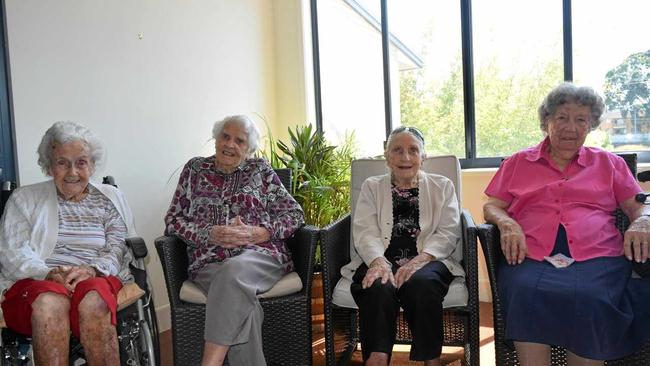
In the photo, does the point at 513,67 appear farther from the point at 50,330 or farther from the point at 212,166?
the point at 50,330

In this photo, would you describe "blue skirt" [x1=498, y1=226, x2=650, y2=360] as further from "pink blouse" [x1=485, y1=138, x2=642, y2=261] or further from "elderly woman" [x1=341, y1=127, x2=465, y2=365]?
"elderly woman" [x1=341, y1=127, x2=465, y2=365]

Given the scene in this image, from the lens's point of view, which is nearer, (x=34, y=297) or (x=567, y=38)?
(x=34, y=297)

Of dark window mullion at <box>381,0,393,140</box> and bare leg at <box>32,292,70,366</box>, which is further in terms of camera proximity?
dark window mullion at <box>381,0,393,140</box>

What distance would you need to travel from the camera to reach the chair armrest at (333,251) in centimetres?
220

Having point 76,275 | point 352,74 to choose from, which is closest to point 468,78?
point 352,74

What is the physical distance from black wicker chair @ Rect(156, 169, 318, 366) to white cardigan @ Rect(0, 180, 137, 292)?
187 millimetres

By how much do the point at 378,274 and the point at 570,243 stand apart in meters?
0.74

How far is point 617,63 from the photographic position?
3271mm

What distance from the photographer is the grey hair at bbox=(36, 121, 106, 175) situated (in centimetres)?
218

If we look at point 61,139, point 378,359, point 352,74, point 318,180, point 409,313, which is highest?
point 352,74

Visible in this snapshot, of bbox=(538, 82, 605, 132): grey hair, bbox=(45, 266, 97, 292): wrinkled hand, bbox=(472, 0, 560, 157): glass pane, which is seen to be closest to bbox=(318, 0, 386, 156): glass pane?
bbox=(472, 0, 560, 157): glass pane

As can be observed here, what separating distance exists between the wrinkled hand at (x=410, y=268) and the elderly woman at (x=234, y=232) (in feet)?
1.71

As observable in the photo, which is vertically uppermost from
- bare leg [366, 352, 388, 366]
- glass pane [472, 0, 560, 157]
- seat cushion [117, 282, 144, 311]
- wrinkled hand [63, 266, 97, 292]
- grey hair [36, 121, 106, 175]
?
glass pane [472, 0, 560, 157]

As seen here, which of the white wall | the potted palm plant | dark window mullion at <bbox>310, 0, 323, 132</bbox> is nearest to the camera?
the white wall
